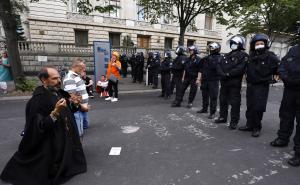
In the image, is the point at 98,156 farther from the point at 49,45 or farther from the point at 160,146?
the point at 49,45

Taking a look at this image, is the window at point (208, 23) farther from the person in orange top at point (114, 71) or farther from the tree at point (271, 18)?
the person in orange top at point (114, 71)

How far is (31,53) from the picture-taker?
1595 centimetres

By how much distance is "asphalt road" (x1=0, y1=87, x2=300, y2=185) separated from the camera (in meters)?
3.30

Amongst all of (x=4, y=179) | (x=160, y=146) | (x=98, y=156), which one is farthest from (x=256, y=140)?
(x=4, y=179)

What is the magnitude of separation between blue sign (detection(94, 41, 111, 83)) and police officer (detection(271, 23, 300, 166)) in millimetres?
8330

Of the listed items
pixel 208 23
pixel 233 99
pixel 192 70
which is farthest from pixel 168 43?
pixel 233 99

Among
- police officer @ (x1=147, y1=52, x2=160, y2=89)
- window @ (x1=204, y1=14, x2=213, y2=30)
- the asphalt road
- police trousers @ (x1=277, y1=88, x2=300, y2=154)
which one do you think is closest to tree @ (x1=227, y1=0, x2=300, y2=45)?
police officer @ (x1=147, y1=52, x2=160, y2=89)

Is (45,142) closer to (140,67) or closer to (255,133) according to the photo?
(255,133)

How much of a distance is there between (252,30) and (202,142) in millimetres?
16113

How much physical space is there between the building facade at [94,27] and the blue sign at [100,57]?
7.61 m

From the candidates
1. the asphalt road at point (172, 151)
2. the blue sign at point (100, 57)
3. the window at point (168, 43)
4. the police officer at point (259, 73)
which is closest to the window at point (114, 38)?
the window at point (168, 43)

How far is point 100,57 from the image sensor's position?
10875 millimetres

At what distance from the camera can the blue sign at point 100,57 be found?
1074 cm

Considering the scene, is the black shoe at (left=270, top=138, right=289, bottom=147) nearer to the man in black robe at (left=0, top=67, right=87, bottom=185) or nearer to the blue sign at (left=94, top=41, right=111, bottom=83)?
the man in black robe at (left=0, top=67, right=87, bottom=185)
